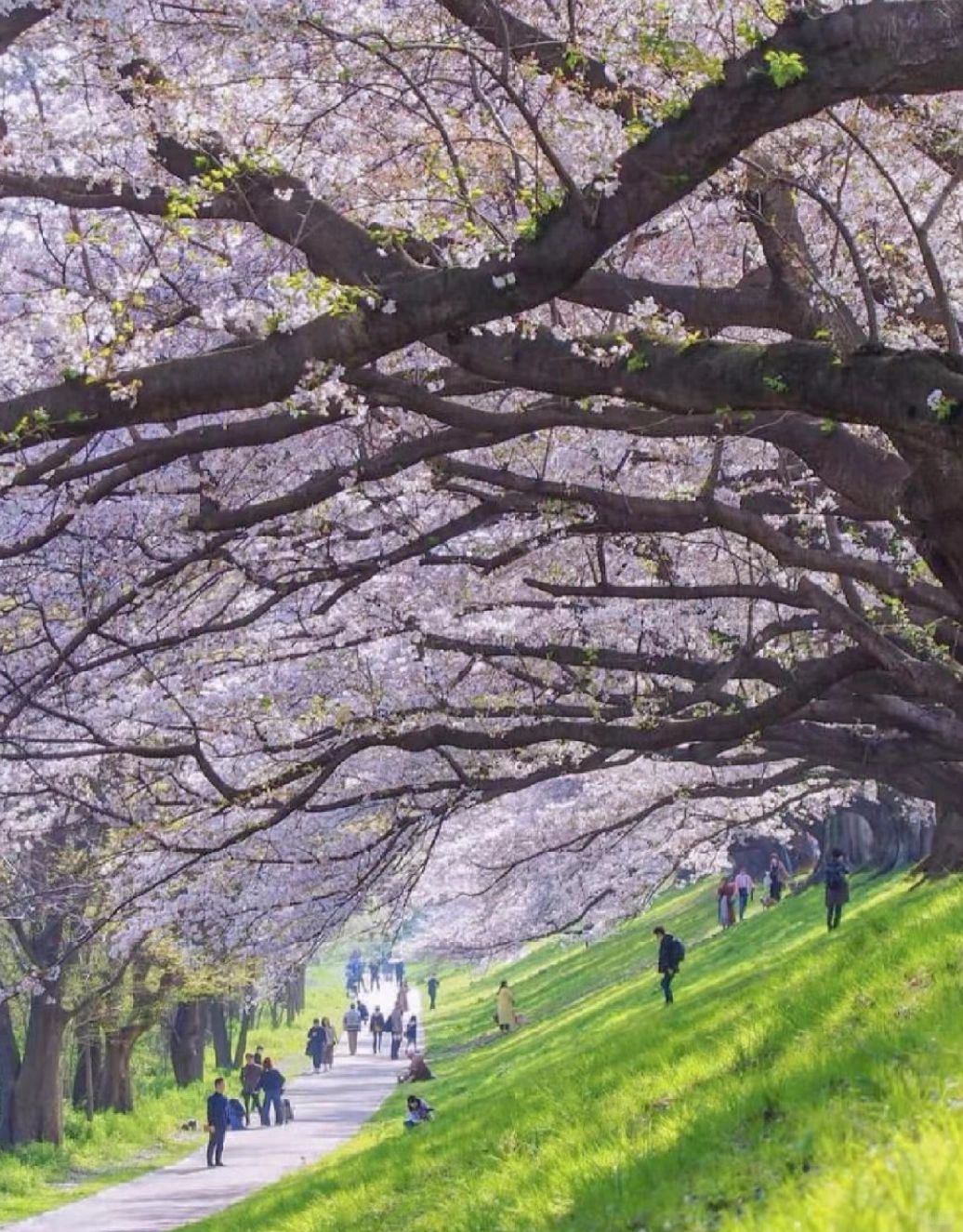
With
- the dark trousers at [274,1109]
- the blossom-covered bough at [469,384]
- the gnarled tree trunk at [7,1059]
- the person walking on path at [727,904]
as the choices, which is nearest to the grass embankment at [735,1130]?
the blossom-covered bough at [469,384]

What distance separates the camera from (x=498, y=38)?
9.81 m

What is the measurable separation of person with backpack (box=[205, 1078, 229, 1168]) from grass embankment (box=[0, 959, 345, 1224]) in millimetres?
1645

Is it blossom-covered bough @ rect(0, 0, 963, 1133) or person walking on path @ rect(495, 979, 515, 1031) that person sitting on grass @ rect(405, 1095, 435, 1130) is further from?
person walking on path @ rect(495, 979, 515, 1031)

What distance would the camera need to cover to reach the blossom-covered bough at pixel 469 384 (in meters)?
8.09

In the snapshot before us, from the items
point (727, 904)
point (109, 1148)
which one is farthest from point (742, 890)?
point (109, 1148)

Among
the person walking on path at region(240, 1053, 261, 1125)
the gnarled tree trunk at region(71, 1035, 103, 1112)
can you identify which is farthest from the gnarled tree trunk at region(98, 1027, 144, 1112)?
the person walking on path at region(240, 1053, 261, 1125)

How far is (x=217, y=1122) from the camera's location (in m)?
31.8

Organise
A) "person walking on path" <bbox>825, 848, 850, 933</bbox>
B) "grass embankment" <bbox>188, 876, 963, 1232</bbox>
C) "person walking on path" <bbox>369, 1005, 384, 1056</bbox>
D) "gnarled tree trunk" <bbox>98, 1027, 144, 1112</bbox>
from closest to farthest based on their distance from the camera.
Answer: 1. "grass embankment" <bbox>188, 876, 963, 1232</bbox>
2. "person walking on path" <bbox>825, 848, 850, 933</bbox>
3. "gnarled tree trunk" <bbox>98, 1027, 144, 1112</bbox>
4. "person walking on path" <bbox>369, 1005, 384, 1056</bbox>

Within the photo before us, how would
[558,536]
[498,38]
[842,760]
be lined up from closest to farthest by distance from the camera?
[498,38] < [558,536] < [842,760]

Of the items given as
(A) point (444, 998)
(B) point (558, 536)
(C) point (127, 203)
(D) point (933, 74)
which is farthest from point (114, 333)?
(A) point (444, 998)

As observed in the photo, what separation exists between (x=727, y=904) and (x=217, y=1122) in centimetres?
1874

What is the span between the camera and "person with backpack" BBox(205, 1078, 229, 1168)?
103 feet

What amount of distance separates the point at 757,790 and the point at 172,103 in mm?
12438

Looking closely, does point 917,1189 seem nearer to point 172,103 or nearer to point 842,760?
point 172,103
